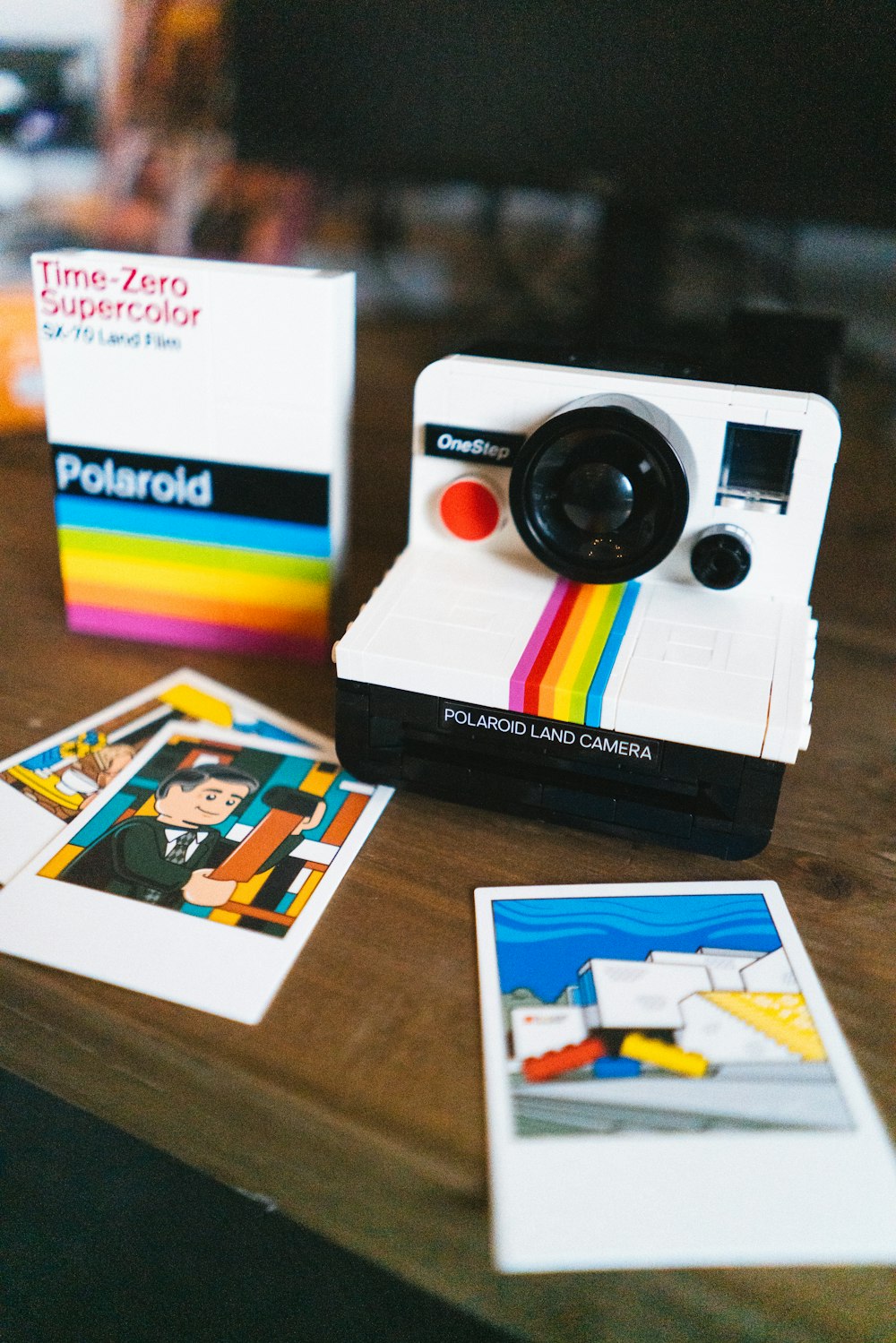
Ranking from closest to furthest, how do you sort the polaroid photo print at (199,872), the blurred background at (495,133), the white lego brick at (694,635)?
the polaroid photo print at (199,872) < the white lego brick at (694,635) < the blurred background at (495,133)

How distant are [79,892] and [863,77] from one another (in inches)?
44.2

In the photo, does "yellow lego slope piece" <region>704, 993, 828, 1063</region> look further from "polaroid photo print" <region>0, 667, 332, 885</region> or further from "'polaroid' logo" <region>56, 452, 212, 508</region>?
"'polaroid' logo" <region>56, 452, 212, 508</region>

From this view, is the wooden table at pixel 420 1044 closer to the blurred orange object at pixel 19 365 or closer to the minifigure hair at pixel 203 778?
the minifigure hair at pixel 203 778

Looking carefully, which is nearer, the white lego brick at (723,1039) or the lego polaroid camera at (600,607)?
the white lego brick at (723,1039)

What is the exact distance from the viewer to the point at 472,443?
0.73 metres

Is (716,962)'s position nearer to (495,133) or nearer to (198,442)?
(198,442)

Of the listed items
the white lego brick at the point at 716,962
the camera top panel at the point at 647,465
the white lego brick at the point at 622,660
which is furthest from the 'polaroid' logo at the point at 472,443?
the white lego brick at the point at 716,962

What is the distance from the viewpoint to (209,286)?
75 centimetres

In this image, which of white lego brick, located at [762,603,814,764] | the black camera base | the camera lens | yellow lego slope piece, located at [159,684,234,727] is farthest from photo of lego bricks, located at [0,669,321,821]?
white lego brick, located at [762,603,814,764]

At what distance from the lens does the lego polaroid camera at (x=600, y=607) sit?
610 millimetres

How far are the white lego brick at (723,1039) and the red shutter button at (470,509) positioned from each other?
1.20 ft

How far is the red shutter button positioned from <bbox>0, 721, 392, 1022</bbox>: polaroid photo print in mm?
195

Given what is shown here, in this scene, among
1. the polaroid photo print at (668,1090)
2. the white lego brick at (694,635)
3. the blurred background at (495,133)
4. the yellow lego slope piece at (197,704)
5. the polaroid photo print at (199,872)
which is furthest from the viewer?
the blurred background at (495,133)

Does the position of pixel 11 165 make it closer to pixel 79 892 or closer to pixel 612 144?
pixel 612 144
